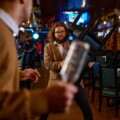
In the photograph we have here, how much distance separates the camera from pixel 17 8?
Answer: 145cm

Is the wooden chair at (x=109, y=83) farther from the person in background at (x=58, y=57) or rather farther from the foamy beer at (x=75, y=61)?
Result: the foamy beer at (x=75, y=61)

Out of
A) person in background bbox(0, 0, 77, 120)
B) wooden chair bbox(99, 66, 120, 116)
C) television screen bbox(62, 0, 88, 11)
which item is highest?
television screen bbox(62, 0, 88, 11)

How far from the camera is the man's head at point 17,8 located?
142 centimetres

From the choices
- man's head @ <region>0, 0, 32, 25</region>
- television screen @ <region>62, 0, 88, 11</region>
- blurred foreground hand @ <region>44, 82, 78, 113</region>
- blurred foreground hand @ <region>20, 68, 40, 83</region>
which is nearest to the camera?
blurred foreground hand @ <region>44, 82, 78, 113</region>

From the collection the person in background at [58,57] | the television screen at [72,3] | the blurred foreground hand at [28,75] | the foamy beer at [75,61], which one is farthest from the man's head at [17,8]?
the television screen at [72,3]

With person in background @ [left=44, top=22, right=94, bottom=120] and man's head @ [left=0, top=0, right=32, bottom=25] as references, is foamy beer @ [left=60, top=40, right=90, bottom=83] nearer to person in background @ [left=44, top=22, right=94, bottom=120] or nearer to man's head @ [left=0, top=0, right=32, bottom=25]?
man's head @ [left=0, top=0, right=32, bottom=25]

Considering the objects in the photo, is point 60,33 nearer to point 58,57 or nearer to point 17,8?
point 58,57

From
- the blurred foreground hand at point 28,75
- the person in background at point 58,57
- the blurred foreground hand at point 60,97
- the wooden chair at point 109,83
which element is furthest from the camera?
the wooden chair at point 109,83

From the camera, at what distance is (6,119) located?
1.14 m

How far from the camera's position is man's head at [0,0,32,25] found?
4.67 feet

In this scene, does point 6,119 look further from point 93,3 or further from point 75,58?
point 93,3

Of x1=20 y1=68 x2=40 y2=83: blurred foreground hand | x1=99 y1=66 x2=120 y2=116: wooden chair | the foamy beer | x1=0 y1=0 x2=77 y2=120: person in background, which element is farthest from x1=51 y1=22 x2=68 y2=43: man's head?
the foamy beer

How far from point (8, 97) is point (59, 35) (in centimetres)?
258

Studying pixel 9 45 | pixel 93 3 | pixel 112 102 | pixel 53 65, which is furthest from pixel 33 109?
pixel 93 3
